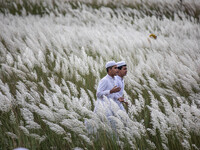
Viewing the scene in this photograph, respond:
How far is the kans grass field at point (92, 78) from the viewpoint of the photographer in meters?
1.92

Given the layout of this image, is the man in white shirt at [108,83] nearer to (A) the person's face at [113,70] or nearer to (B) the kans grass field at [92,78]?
(A) the person's face at [113,70]

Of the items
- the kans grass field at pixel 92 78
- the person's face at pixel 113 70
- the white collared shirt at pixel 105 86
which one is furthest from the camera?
the person's face at pixel 113 70

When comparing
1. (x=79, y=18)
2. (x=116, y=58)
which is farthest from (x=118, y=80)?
(x=79, y=18)

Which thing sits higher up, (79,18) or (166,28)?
(79,18)

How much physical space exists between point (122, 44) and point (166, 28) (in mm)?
3987

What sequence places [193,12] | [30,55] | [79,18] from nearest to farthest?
[30,55], [79,18], [193,12]

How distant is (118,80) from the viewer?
9.20ft

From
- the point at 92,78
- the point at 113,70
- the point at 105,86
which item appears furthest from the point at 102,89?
the point at 92,78

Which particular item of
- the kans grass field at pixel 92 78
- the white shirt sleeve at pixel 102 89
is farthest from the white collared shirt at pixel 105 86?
the kans grass field at pixel 92 78

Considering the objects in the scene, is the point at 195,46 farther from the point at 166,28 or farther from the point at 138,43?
the point at 166,28

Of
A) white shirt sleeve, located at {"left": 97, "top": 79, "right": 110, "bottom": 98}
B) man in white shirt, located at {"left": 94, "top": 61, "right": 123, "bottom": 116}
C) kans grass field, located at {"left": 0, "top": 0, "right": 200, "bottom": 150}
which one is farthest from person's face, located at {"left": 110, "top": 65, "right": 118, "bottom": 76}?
kans grass field, located at {"left": 0, "top": 0, "right": 200, "bottom": 150}

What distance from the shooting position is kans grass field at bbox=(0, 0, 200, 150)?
192 centimetres

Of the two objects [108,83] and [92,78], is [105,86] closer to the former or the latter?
[108,83]

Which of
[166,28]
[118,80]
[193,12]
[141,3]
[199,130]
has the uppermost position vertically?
[141,3]
